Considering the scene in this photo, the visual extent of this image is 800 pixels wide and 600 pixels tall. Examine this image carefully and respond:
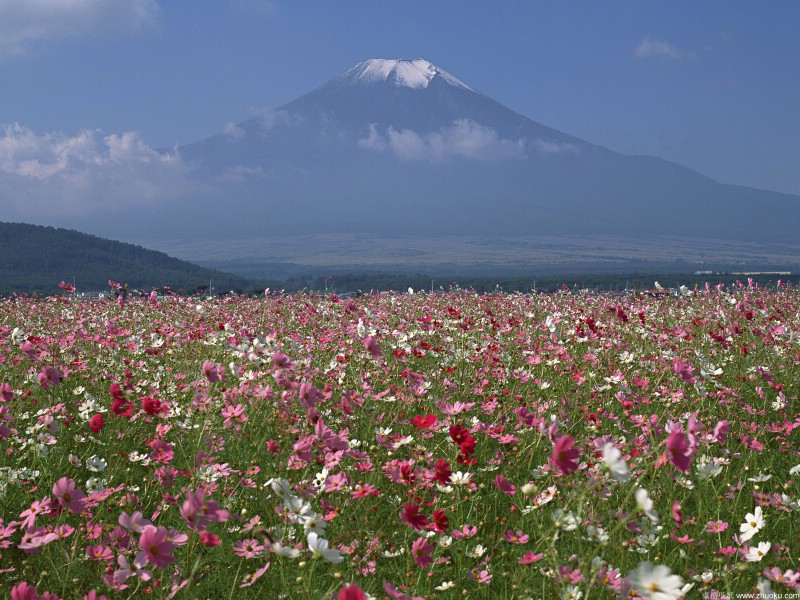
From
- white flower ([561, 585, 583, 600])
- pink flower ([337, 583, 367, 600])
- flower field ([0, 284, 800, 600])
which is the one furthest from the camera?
flower field ([0, 284, 800, 600])

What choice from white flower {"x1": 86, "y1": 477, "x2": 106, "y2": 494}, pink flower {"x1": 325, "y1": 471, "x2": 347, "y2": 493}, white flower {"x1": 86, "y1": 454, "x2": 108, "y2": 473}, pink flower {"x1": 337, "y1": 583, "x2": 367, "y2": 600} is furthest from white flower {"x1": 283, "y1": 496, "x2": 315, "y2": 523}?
white flower {"x1": 86, "y1": 454, "x2": 108, "y2": 473}

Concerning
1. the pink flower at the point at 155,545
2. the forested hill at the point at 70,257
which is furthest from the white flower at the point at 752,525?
the forested hill at the point at 70,257

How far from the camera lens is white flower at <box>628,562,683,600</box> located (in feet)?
5.01

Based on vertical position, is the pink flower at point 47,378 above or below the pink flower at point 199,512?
above

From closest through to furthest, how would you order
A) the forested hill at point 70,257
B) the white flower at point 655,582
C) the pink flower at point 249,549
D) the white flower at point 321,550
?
the white flower at point 655,582, the white flower at point 321,550, the pink flower at point 249,549, the forested hill at point 70,257

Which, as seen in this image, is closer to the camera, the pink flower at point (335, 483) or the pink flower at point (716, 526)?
the pink flower at point (335, 483)

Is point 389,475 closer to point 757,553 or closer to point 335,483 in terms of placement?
point 335,483

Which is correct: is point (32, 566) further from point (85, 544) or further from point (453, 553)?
point (453, 553)

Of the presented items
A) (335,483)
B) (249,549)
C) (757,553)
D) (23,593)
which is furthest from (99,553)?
(757,553)

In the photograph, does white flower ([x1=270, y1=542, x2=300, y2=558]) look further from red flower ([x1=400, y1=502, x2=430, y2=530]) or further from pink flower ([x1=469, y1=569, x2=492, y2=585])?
pink flower ([x1=469, y1=569, x2=492, y2=585])

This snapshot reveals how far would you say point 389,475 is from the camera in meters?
3.31

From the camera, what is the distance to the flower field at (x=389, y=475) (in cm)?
235

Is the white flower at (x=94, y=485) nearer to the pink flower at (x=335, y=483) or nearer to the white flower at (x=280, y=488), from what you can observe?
the pink flower at (x=335, y=483)

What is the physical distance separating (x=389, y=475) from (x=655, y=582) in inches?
74.3
